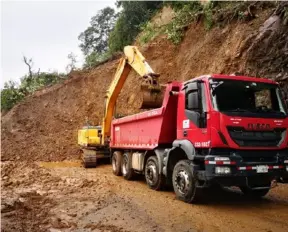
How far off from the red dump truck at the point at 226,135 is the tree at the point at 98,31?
3635 cm


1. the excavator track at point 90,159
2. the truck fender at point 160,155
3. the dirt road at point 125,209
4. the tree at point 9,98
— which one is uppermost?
the tree at point 9,98

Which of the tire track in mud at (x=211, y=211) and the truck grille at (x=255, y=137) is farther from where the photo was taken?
the truck grille at (x=255, y=137)

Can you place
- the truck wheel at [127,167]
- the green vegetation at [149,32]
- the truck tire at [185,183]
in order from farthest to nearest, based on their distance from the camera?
the green vegetation at [149,32]
the truck wheel at [127,167]
the truck tire at [185,183]

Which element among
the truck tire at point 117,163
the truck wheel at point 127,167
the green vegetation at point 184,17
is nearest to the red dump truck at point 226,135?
the truck wheel at point 127,167

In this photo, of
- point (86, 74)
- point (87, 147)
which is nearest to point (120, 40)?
point (86, 74)

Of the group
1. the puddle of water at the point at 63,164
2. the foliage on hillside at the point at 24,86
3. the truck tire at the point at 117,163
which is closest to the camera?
the truck tire at the point at 117,163

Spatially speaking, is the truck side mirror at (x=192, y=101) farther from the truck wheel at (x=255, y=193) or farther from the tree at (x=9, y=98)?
the tree at (x=9, y=98)

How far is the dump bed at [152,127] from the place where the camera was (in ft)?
28.3

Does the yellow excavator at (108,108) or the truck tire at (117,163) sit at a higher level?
the yellow excavator at (108,108)

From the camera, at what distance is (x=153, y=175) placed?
9.23m

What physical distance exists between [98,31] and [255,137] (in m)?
39.2

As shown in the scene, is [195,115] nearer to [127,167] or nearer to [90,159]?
[127,167]

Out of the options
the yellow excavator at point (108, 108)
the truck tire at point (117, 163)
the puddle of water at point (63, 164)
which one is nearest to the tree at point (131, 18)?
the puddle of water at point (63, 164)

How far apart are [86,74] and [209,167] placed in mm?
20191
